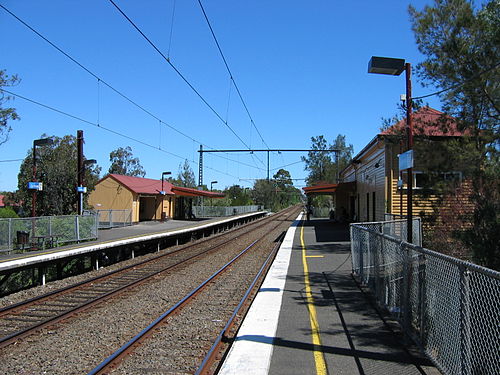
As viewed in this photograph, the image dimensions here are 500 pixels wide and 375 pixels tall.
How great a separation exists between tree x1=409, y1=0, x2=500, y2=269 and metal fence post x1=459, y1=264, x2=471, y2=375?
7179mm

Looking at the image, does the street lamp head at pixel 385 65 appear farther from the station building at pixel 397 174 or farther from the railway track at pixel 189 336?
the railway track at pixel 189 336

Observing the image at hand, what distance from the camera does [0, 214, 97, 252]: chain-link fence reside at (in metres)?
14.5

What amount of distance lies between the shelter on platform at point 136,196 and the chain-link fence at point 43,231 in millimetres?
16347

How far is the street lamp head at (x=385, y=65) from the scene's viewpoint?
9055 mm

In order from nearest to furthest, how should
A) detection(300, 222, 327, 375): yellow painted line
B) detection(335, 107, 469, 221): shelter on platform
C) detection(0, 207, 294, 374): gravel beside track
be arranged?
detection(300, 222, 327, 375): yellow painted line → detection(0, 207, 294, 374): gravel beside track → detection(335, 107, 469, 221): shelter on platform

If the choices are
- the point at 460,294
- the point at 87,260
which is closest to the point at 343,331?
the point at 460,294

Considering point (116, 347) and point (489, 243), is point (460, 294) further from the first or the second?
point (489, 243)

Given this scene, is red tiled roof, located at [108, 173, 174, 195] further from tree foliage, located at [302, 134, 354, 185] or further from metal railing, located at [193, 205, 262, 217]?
tree foliage, located at [302, 134, 354, 185]

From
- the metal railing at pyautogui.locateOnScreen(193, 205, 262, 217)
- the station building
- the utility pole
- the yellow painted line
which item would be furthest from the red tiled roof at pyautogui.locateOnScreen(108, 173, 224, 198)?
the yellow painted line

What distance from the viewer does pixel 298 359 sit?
201 inches

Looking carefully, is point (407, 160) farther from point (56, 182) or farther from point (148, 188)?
point (148, 188)

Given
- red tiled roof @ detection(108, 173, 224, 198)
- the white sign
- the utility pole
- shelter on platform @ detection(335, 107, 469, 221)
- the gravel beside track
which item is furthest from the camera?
red tiled roof @ detection(108, 173, 224, 198)

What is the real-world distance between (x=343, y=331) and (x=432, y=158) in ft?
26.3

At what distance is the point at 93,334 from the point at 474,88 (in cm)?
1076
